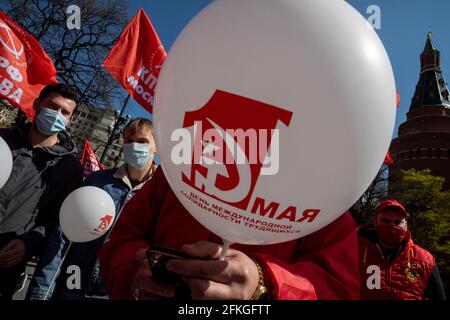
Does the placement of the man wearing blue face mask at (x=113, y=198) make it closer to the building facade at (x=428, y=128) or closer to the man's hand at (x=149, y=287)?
the man's hand at (x=149, y=287)

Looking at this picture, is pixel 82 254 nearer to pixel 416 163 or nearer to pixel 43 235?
pixel 43 235

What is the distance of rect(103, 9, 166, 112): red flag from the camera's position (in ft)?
17.5

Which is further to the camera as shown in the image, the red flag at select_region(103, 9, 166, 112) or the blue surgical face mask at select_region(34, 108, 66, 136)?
the red flag at select_region(103, 9, 166, 112)

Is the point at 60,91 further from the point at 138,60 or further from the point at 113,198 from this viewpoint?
the point at 138,60

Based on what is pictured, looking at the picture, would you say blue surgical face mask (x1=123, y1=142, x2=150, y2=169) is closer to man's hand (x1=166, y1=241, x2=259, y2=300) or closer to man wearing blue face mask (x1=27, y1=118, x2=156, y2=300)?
man wearing blue face mask (x1=27, y1=118, x2=156, y2=300)

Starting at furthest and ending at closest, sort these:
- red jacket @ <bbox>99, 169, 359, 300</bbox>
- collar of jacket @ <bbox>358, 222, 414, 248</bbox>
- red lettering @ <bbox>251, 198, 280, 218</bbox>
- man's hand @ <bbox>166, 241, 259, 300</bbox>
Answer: collar of jacket @ <bbox>358, 222, 414, 248</bbox>, red jacket @ <bbox>99, 169, 359, 300</bbox>, red lettering @ <bbox>251, 198, 280, 218</bbox>, man's hand @ <bbox>166, 241, 259, 300</bbox>

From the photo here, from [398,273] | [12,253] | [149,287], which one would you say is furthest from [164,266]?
[398,273]

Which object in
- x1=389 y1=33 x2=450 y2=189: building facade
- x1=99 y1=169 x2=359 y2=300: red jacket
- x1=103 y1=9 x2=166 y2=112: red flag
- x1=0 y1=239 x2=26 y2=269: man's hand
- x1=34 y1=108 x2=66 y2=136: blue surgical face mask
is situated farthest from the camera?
x1=389 y1=33 x2=450 y2=189: building facade

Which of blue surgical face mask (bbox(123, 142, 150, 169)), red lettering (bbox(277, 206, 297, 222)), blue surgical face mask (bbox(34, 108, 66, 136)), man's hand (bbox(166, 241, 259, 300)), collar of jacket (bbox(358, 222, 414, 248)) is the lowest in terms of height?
man's hand (bbox(166, 241, 259, 300))

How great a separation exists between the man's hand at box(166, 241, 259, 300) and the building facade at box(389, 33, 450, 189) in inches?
1617

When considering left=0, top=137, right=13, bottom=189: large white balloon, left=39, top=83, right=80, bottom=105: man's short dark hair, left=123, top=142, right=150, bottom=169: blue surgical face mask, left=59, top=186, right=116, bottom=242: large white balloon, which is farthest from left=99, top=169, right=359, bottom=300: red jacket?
left=39, top=83, right=80, bottom=105: man's short dark hair

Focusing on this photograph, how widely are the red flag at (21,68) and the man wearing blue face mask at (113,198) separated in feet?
9.96

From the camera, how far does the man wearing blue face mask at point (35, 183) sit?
243cm
